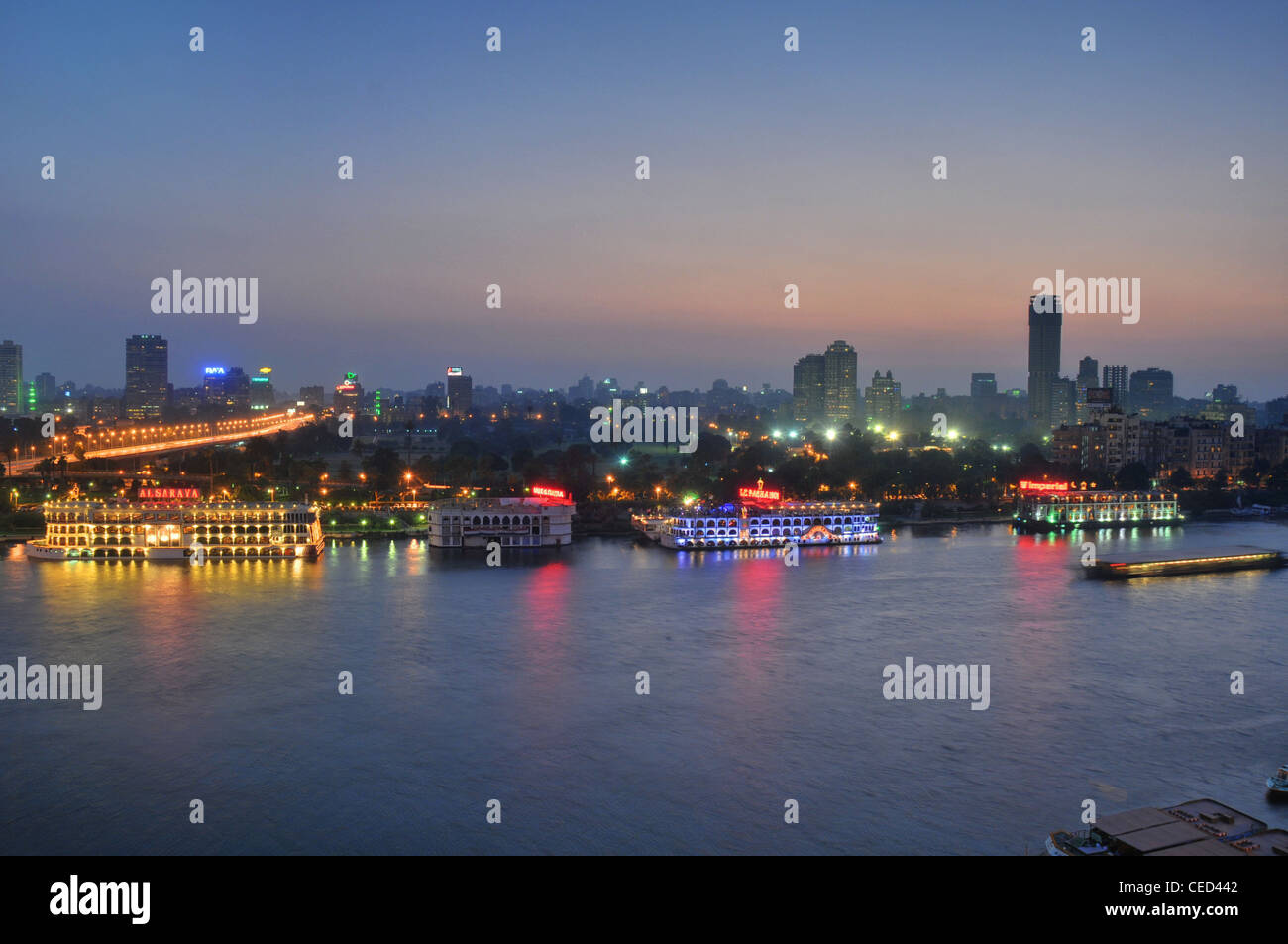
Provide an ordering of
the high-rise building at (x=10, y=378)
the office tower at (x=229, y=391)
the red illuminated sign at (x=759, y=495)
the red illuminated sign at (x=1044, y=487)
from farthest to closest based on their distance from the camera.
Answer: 1. the office tower at (x=229, y=391)
2. the high-rise building at (x=10, y=378)
3. the red illuminated sign at (x=1044, y=487)
4. the red illuminated sign at (x=759, y=495)

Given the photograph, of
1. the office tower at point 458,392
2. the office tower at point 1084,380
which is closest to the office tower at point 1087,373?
the office tower at point 1084,380


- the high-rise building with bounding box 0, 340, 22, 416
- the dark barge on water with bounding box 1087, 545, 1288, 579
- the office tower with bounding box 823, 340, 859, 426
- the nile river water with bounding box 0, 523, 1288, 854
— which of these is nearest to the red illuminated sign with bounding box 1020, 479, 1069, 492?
the dark barge on water with bounding box 1087, 545, 1288, 579

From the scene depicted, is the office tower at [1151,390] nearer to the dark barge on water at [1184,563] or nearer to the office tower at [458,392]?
the office tower at [458,392]

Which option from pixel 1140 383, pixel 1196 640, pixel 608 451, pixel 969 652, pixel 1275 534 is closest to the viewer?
pixel 969 652

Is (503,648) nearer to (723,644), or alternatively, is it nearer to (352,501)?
(723,644)

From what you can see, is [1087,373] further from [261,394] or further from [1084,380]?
[261,394]

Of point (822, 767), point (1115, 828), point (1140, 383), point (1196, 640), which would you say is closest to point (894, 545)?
point (1196, 640)
